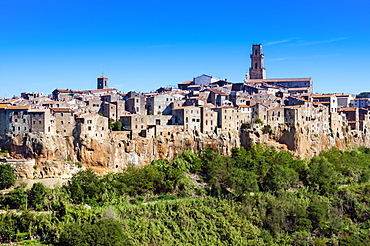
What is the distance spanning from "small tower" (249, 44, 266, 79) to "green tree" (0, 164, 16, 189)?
58599 mm

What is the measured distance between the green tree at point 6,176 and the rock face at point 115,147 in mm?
1101

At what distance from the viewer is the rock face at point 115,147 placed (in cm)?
4312

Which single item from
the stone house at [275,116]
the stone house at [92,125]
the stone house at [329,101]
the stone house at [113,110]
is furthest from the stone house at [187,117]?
the stone house at [329,101]

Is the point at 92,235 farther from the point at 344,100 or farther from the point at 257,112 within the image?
the point at 344,100

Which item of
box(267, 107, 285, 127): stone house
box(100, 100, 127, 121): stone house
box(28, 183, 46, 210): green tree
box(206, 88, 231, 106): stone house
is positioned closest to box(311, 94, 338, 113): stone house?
box(267, 107, 285, 127): stone house

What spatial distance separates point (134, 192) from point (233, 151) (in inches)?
599

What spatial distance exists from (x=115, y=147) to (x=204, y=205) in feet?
36.2

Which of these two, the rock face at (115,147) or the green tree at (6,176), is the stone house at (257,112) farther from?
the green tree at (6,176)

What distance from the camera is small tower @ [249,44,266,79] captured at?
292ft

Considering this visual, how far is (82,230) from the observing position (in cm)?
3516

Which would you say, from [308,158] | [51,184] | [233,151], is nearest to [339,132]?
[308,158]

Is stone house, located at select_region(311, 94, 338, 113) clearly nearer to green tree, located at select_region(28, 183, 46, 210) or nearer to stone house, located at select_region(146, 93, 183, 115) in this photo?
stone house, located at select_region(146, 93, 183, 115)

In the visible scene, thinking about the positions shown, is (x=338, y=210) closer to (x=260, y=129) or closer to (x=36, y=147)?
(x=260, y=129)

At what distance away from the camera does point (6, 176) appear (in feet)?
131
